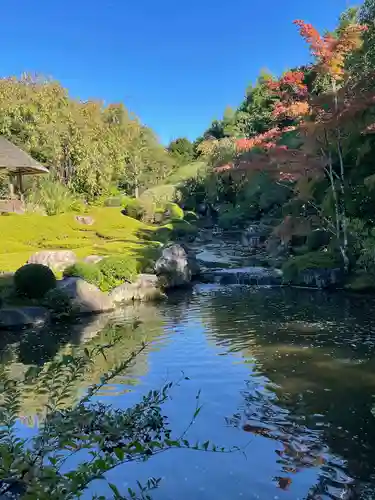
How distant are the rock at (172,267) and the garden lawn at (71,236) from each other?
3.31 feet

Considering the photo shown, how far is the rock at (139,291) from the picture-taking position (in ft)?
50.3

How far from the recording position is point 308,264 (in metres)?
17.3

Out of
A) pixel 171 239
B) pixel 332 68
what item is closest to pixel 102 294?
pixel 332 68

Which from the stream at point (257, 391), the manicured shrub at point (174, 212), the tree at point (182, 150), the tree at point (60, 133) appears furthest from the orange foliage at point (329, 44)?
the tree at point (182, 150)

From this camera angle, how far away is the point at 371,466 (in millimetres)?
4926

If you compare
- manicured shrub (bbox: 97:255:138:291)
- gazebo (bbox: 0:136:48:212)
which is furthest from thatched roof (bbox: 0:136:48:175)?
manicured shrub (bbox: 97:255:138:291)

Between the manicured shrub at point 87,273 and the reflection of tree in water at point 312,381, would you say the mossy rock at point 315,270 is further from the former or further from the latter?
the manicured shrub at point 87,273

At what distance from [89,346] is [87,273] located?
17.6 feet

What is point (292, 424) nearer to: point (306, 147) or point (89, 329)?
point (89, 329)

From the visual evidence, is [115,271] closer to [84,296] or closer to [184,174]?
[84,296]

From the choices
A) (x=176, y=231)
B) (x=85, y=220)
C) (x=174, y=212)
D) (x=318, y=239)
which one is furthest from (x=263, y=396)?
(x=174, y=212)

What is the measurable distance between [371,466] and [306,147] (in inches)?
507

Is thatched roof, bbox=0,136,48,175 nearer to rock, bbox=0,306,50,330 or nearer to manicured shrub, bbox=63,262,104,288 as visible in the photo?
manicured shrub, bbox=63,262,104,288

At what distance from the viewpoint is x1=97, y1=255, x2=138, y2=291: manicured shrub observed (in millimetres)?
15586
